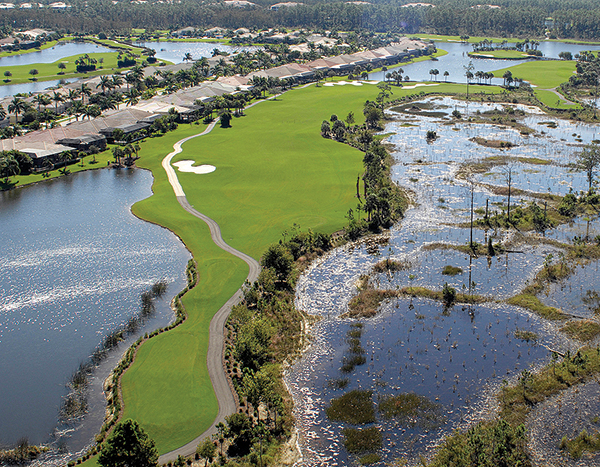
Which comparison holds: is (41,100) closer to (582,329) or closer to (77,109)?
(77,109)

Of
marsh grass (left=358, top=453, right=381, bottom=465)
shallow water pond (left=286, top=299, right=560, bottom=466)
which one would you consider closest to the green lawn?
shallow water pond (left=286, top=299, right=560, bottom=466)

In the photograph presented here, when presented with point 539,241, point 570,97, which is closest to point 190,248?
point 539,241

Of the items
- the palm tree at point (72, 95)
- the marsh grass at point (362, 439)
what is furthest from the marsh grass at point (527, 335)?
the palm tree at point (72, 95)

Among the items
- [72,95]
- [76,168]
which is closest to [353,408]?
[76,168]

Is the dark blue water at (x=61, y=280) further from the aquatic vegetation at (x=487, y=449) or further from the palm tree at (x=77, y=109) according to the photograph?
the palm tree at (x=77, y=109)

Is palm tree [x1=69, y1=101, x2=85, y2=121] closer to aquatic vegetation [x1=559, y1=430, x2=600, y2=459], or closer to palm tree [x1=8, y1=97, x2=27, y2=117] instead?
palm tree [x1=8, y1=97, x2=27, y2=117]
